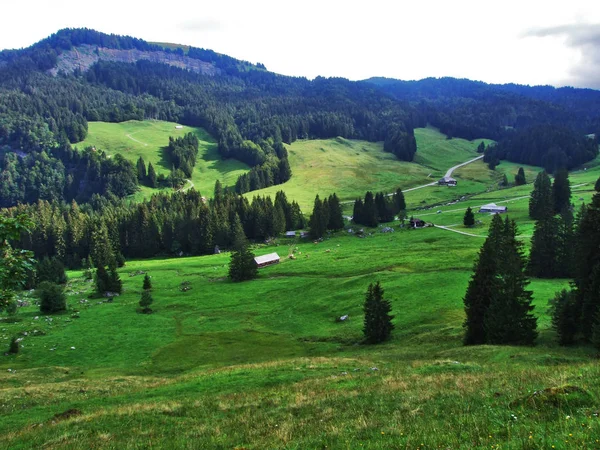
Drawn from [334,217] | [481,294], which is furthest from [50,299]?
[334,217]

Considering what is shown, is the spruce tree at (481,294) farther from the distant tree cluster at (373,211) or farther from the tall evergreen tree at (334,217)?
the distant tree cluster at (373,211)

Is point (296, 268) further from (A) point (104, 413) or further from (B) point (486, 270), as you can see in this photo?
(A) point (104, 413)

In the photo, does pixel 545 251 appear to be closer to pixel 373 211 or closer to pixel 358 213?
pixel 373 211

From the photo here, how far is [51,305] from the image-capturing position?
277 feet

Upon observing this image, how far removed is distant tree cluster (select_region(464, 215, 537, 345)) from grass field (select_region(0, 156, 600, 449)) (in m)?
2.53

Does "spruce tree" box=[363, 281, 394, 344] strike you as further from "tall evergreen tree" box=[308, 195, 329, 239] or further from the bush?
"tall evergreen tree" box=[308, 195, 329, 239]

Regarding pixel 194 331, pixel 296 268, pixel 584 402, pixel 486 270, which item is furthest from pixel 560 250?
pixel 584 402

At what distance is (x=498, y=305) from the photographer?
43375mm

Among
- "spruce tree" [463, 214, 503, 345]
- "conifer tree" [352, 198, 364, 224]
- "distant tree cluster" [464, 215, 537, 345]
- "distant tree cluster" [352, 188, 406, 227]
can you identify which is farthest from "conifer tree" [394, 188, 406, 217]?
"spruce tree" [463, 214, 503, 345]

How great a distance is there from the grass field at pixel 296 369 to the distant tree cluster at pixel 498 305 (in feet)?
8.29

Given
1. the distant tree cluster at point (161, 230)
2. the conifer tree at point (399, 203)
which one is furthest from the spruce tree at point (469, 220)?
the distant tree cluster at point (161, 230)

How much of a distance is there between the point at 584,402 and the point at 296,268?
94.2 meters

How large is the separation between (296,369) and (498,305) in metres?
23.0

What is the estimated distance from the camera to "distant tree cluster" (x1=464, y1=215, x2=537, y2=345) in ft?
140
